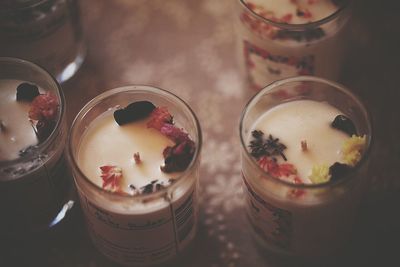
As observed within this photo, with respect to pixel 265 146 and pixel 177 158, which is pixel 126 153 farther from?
pixel 265 146

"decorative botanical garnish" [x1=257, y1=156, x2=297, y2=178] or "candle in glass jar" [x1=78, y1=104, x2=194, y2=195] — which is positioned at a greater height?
"candle in glass jar" [x1=78, y1=104, x2=194, y2=195]

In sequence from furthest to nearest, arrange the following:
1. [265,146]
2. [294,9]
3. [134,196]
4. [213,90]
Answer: [213,90] → [294,9] → [265,146] → [134,196]

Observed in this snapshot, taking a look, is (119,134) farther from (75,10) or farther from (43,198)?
(75,10)

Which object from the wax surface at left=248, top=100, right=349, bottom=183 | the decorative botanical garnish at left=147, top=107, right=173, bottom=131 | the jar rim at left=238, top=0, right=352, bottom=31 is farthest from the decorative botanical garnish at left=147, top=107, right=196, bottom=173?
the jar rim at left=238, top=0, right=352, bottom=31

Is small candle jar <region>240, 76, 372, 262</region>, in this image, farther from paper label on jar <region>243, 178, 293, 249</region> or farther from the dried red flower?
the dried red flower

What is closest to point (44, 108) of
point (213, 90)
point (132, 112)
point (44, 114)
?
point (44, 114)

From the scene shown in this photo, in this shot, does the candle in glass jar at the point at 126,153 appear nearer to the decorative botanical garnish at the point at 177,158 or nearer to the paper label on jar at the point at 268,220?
the decorative botanical garnish at the point at 177,158

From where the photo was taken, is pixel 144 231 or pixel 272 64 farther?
pixel 272 64
